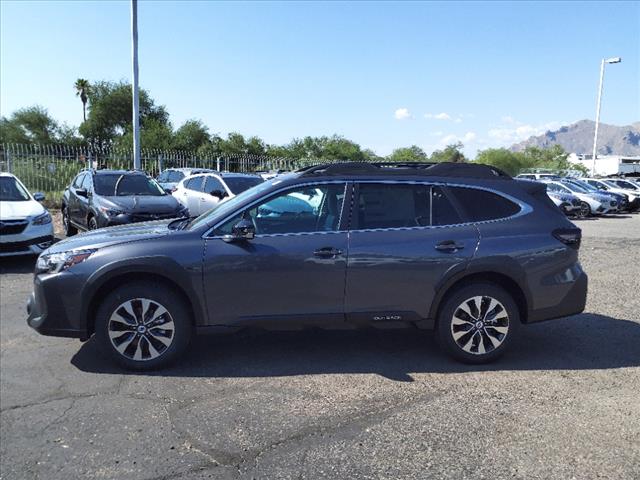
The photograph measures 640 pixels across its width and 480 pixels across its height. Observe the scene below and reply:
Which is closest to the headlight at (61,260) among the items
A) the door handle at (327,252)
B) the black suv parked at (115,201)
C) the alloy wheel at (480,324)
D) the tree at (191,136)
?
the door handle at (327,252)

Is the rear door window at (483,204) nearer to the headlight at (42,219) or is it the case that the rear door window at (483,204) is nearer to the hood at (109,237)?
the hood at (109,237)

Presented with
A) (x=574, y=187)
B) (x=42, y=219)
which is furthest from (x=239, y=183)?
(x=574, y=187)

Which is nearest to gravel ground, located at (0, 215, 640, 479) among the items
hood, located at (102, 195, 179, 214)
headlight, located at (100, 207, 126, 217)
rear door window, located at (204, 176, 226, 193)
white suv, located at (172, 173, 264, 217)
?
headlight, located at (100, 207, 126, 217)

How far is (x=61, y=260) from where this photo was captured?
15.1 feet

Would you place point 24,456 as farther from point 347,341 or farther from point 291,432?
point 347,341

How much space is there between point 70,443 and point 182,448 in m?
0.74

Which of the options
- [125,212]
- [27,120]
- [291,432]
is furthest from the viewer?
[27,120]

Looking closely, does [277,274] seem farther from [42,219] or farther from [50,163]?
[50,163]

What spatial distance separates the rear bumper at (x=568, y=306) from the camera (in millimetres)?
4859

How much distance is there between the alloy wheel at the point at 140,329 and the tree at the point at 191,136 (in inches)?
1812

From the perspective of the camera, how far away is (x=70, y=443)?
11.4ft

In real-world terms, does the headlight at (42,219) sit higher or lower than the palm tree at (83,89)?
lower

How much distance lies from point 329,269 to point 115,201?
734 centimetres

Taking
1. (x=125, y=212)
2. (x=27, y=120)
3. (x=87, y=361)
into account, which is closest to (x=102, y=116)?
(x=27, y=120)
